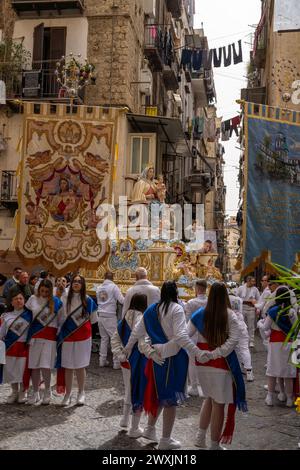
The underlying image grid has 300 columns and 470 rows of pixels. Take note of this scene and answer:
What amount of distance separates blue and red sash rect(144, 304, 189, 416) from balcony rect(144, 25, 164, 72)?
71.8ft

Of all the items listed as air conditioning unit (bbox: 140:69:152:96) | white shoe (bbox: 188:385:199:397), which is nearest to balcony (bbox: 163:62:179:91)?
air conditioning unit (bbox: 140:69:152:96)

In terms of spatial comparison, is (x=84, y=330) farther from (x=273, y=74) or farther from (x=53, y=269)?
(x=273, y=74)

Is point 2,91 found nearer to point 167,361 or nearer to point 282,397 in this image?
point 282,397

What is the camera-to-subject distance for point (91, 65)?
72.7ft

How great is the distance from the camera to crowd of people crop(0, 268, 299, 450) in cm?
603

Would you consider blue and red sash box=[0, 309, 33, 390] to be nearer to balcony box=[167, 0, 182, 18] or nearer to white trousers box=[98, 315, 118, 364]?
white trousers box=[98, 315, 118, 364]

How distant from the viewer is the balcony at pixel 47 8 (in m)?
22.9

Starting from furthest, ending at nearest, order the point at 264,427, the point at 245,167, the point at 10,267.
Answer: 1. the point at 10,267
2. the point at 245,167
3. the point at 264,427

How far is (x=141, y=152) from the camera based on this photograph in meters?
22.6

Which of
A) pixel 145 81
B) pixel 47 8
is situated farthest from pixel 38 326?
pixel 145 81

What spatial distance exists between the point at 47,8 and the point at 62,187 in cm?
1311

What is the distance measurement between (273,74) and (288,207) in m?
14.3
